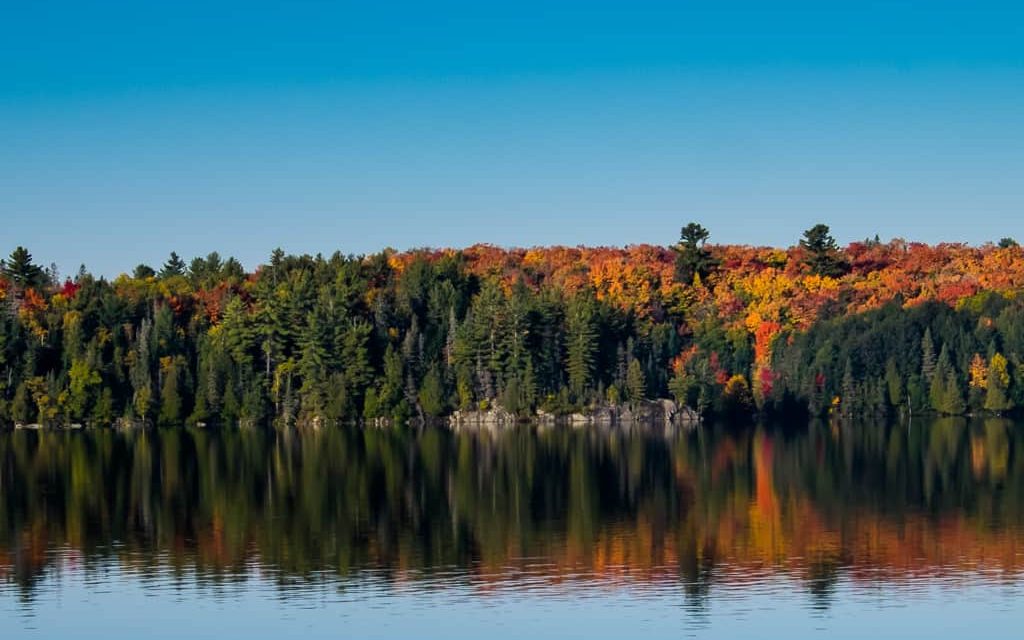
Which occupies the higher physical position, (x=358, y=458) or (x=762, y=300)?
(x=762, y=300)

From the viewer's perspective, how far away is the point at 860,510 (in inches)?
A: 2168

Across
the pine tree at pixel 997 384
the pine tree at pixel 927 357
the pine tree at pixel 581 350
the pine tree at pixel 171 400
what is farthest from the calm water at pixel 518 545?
the pine tree at pixel 927 357

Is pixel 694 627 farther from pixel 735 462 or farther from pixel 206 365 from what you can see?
pixel 206 365

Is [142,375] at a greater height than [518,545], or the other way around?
[142,375]

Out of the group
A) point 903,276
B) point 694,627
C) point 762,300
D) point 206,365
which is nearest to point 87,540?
point 694,627

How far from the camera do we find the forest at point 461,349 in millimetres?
132250

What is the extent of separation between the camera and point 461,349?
13625 cm

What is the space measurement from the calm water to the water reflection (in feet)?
0.53

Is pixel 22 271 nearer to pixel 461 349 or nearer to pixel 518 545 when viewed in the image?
pixel 461 349

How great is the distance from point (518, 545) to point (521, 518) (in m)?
7.32

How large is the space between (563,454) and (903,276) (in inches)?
3247

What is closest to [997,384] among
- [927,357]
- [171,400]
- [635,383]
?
[927,357]

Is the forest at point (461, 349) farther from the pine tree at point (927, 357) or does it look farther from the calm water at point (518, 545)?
the calm water at point (518, 545)

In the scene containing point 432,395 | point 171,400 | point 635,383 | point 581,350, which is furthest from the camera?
point 581,350
